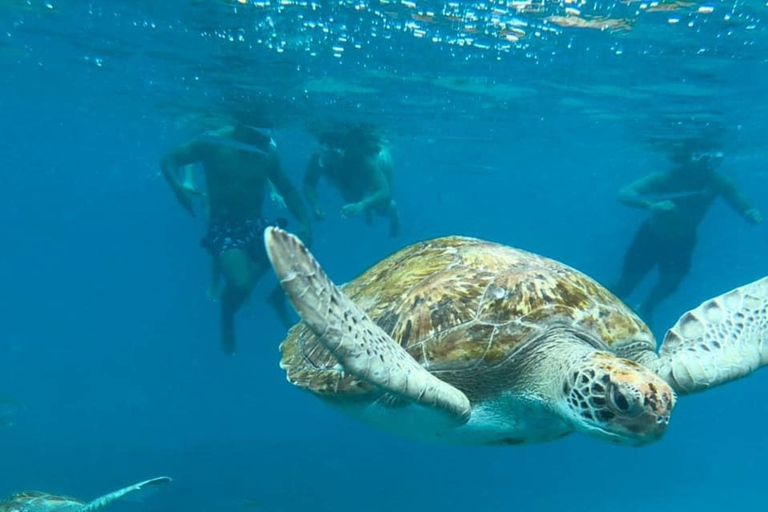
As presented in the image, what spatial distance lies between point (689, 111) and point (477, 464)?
10150 millimetres

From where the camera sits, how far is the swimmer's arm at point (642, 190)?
12.1m

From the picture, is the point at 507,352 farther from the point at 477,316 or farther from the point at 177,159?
the point at 177,159

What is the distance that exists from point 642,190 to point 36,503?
1209cm

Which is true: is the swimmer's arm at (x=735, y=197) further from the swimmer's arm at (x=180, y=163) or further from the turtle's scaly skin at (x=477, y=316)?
the swimmer's arm at (x=180, y=163)

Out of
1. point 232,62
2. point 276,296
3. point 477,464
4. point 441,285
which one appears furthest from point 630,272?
point 441,285

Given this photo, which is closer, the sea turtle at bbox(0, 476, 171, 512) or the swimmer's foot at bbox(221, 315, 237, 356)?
the sea turtle at bbox(0, 476, 171, 512)

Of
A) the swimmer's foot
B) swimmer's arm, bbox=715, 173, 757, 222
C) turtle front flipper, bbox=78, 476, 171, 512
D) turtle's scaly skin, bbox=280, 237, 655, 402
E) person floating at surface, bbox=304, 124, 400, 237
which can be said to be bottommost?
the swimmer's foot

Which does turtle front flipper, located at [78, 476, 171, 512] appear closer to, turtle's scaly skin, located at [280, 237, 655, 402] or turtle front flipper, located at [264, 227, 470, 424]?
Result: turtle's scaly skin, located at [280, 237, 655, 402]

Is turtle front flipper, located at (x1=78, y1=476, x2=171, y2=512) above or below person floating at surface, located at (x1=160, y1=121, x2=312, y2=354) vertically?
above

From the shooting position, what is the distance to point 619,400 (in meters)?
2.47

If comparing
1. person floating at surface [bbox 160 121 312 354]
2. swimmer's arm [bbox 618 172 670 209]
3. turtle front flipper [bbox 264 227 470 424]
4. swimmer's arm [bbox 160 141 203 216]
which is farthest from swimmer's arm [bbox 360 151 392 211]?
turtle front flipper [bbox 264 227 470 424]

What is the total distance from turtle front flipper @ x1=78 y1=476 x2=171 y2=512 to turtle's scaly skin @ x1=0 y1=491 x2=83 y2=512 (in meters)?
0.17

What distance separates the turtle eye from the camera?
8.05 ft

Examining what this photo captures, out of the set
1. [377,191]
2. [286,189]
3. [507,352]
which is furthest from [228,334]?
[507,352]
